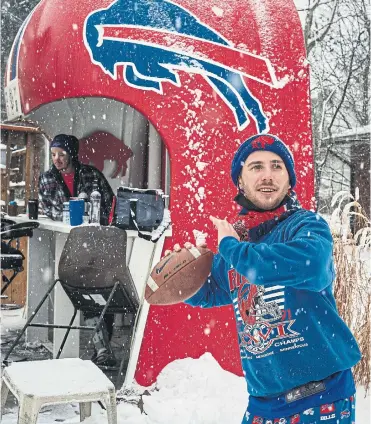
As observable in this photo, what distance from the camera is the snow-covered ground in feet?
15.6

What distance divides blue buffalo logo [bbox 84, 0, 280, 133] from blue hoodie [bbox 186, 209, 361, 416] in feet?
11.4

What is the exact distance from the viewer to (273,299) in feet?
8.14

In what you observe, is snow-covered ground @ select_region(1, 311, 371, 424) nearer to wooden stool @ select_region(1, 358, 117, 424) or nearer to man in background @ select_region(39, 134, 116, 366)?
wooden stool @ select_region(1, 358, 117, 424)

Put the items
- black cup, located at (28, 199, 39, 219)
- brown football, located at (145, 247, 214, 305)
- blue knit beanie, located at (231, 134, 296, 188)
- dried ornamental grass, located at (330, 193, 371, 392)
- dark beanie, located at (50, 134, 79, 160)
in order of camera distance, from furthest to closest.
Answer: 1. dark beanie, located at (50, 134, 79, 160)
2. black cup, located at (28, 199, 39, 219)
3. dried ornamental grass, located at (330, 193, 371, 392)
4. brown football, located at (145, 247, 214, 305)
5. blue knit beanie, located at (231, 134, 296, 188)

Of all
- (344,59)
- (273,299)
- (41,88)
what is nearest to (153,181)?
(41,88)

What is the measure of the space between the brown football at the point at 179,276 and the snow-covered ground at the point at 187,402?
6.22 ft

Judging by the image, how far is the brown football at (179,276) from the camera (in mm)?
2902

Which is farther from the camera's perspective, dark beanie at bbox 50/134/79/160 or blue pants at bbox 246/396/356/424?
dark beanie at bbox 50/134/79/160

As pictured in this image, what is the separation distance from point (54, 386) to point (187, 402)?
1638mm

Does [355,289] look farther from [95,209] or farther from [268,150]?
[268,150]

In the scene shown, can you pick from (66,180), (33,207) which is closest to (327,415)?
(33,207)

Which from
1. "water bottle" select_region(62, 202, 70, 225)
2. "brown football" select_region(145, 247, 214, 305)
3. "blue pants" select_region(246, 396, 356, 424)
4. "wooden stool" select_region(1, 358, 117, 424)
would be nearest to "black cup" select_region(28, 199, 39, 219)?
"water bottle" select_region(62, 202, 70, 225)

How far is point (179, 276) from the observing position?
292 centimetres

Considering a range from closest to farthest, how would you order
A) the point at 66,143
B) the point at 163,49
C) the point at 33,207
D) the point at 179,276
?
the point at 179,276, the point at 163,49, the point at 33,207, the point at 66,143
